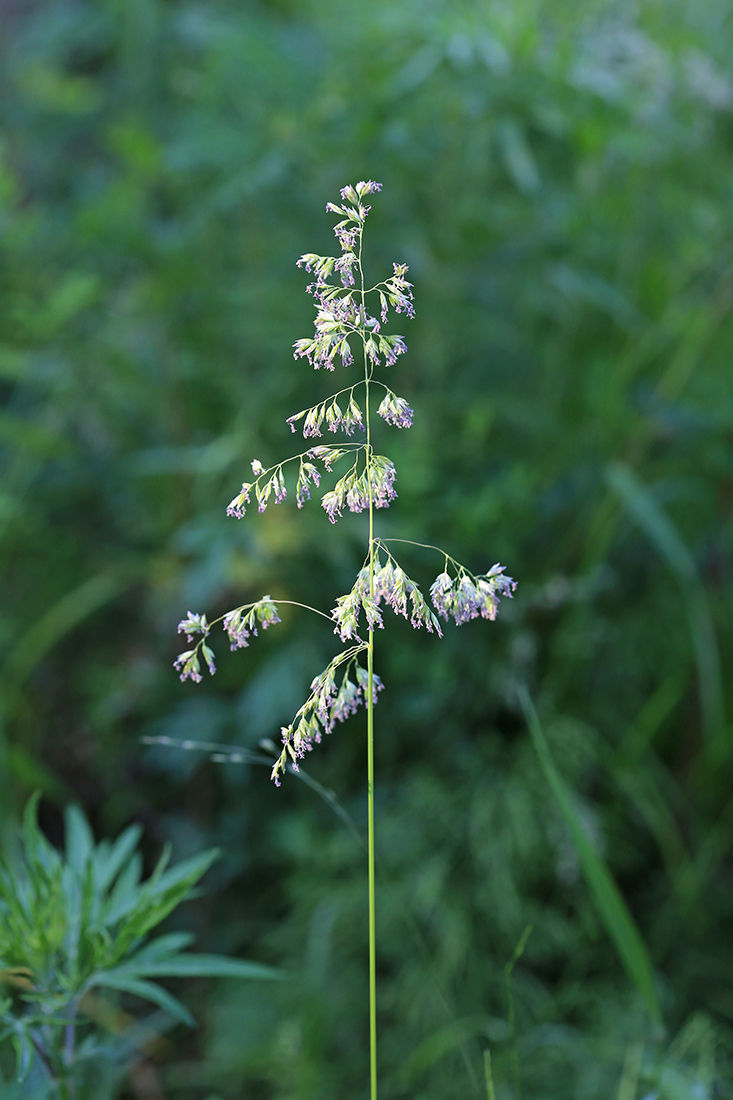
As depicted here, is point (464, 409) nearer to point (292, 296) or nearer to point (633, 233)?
point (292, 296)

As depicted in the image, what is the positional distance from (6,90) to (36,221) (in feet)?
4.50

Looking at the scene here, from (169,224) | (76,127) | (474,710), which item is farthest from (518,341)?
(76,127)

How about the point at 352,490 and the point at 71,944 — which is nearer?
the point at 352,490

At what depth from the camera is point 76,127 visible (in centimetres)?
276

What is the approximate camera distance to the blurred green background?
1.54 meters

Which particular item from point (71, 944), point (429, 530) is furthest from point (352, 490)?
point (429, 530)

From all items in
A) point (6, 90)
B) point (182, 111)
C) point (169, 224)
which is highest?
point (6, 90)

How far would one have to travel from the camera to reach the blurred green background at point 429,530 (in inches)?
60.6

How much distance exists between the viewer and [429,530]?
169 cm

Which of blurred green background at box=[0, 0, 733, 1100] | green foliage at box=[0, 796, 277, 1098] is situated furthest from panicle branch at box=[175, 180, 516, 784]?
blurred green background at box=[0, 0, 733, 1100]

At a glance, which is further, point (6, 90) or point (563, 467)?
point (6, 90)

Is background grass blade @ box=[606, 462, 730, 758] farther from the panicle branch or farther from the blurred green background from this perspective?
the panicle branch

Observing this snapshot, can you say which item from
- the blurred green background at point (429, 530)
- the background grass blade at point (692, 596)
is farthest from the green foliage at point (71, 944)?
the background grass blade at point (692, 596)

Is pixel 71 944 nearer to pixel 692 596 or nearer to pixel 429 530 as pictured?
pixel 429 530
